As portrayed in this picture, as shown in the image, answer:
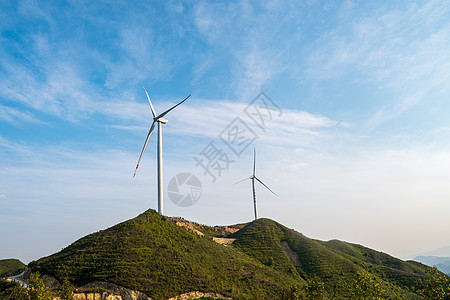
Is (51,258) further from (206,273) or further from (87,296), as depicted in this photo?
(206,273)

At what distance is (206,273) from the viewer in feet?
224

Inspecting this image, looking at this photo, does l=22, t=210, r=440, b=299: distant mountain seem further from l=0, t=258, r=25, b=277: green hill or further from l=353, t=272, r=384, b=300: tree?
l=0, t=258, r=25, b=277: green hill

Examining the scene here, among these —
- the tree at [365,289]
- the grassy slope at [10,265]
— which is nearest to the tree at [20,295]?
the tree at [365,289]

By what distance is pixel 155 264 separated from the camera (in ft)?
205

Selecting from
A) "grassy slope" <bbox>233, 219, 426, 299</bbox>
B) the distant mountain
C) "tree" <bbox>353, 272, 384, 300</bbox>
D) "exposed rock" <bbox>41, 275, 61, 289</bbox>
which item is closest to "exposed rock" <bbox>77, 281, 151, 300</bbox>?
the distant mountain

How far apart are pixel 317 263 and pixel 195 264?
50837 millimetres

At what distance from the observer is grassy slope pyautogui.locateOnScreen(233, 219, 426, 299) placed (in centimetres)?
9211

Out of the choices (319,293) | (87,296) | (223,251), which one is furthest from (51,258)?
(319,293)

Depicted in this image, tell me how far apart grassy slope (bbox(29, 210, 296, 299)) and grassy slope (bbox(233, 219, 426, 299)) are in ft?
52.9

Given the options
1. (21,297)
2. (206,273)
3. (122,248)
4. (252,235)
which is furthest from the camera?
(252,235)

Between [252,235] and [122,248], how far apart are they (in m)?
62.9

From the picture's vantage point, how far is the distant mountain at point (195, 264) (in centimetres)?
5722

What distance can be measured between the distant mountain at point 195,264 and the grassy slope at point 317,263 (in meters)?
0.31

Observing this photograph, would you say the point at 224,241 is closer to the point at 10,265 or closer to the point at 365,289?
the point at 365,289
